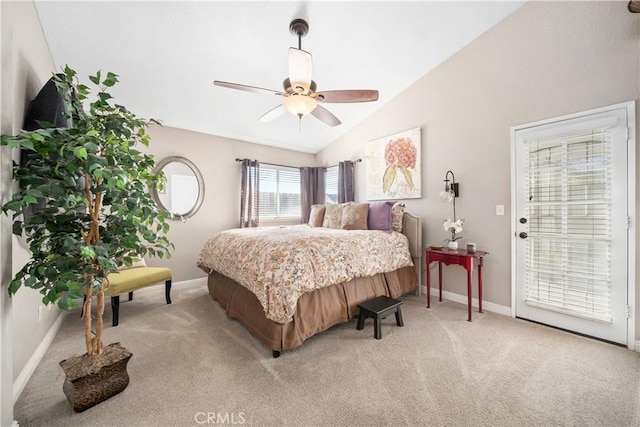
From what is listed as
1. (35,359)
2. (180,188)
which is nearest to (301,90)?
(180,188)

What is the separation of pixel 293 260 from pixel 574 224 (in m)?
2.70

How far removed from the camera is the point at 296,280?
6.72 feet

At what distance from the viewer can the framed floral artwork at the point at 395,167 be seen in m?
3.62

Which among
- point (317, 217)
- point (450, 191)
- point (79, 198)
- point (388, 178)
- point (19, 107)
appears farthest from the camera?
point (317, 217)

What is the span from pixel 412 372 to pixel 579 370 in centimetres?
123

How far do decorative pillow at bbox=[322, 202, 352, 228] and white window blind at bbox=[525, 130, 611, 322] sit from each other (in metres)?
2.24

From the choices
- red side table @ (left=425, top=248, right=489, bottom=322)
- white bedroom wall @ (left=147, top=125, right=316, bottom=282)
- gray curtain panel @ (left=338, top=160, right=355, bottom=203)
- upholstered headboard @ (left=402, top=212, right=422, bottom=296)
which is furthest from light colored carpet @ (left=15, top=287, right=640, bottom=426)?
gray curtain panel @ (left=338, top=160, right=355, bottom=203)

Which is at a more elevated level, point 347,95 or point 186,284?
point 347,95

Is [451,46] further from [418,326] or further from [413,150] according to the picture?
[418,326]

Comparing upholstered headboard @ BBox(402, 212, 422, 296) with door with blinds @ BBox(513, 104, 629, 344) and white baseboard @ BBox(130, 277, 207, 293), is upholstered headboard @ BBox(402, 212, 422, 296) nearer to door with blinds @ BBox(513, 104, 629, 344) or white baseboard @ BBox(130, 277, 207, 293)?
door with blinds @ BBox(513, 104, 629, 344)

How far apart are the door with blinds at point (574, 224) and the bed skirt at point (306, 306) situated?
145 centimetres

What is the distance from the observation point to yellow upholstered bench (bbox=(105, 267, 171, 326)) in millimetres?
2580

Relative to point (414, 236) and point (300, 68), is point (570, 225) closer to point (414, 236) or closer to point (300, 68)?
point (414, 236)

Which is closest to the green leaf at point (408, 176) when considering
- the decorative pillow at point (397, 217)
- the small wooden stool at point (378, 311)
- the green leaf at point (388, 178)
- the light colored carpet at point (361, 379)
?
the green leaf at point (388, 178)
